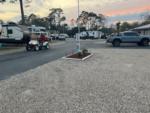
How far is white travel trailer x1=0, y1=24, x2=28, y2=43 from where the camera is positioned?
3506 cm

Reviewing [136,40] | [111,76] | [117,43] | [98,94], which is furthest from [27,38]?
[98,94]

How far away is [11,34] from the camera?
117 ft

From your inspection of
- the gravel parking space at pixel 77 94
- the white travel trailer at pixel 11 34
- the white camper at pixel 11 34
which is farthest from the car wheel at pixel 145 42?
the gravel parking space at pixel 77 94

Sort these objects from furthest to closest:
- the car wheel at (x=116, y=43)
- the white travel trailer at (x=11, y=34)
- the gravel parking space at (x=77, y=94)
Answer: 1. the car wheel at (x=116, y=43)
2. the white travel trailer at (x=11, y=34)
3. the gravel parking space at (x=77, y=94)

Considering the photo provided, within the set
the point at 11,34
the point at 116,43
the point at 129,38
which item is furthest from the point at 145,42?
the point at 11,34

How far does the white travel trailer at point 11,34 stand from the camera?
3506cm

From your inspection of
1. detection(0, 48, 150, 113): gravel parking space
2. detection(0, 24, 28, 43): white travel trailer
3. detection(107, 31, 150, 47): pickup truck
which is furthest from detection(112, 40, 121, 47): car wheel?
detection(0, 48, 150, 113): gravel parking space

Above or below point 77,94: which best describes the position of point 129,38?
above

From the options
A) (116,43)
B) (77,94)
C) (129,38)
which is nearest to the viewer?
(77,94)

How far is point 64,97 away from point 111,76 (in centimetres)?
392

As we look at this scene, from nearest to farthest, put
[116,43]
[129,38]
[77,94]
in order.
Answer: [77,94] → [129,38] → [116,43]

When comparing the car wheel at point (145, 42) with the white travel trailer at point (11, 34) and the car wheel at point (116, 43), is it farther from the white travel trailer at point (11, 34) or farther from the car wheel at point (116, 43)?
the white travel trailer at point (11, 34)

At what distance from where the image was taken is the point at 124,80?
32.3 ft

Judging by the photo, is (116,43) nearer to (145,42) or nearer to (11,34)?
(145,42)
